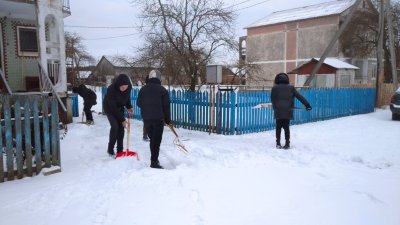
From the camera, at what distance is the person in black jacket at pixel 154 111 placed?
5.76m

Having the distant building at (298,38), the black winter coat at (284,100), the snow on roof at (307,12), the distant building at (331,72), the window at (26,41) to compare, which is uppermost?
the snow on roof at (307,12)

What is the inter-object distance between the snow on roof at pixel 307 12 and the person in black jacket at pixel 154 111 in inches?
1283

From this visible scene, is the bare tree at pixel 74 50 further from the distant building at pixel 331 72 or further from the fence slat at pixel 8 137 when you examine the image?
the fence slat at pixel 8 137

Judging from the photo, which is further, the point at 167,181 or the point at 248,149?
the point at 248,149

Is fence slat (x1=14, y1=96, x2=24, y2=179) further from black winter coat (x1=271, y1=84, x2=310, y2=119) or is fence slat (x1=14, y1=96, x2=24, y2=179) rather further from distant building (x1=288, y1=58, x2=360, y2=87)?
distant building (x1=288, y1=58, x2=360, y2=87)

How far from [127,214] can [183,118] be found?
7.10 metres

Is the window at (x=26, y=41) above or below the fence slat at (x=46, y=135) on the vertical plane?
above

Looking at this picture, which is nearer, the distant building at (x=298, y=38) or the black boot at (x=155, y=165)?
the black boot at (x=155, y=165)

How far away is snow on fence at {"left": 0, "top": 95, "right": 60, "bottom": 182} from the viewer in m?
4.95

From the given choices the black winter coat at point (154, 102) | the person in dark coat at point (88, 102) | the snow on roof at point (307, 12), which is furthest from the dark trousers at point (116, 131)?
the snow on roof at point (307, 12)

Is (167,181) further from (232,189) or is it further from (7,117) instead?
(7,117)

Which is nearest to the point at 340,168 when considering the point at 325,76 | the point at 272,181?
the point at 272,181

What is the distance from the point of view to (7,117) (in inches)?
193

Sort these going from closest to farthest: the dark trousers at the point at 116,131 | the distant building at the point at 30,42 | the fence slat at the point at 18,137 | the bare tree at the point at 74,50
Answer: the fence slat at the point at 18,137 → the dark trousers at the point at 116,131 → the distant building at the point at 30,42 → the bare tree at the point at 74,50
